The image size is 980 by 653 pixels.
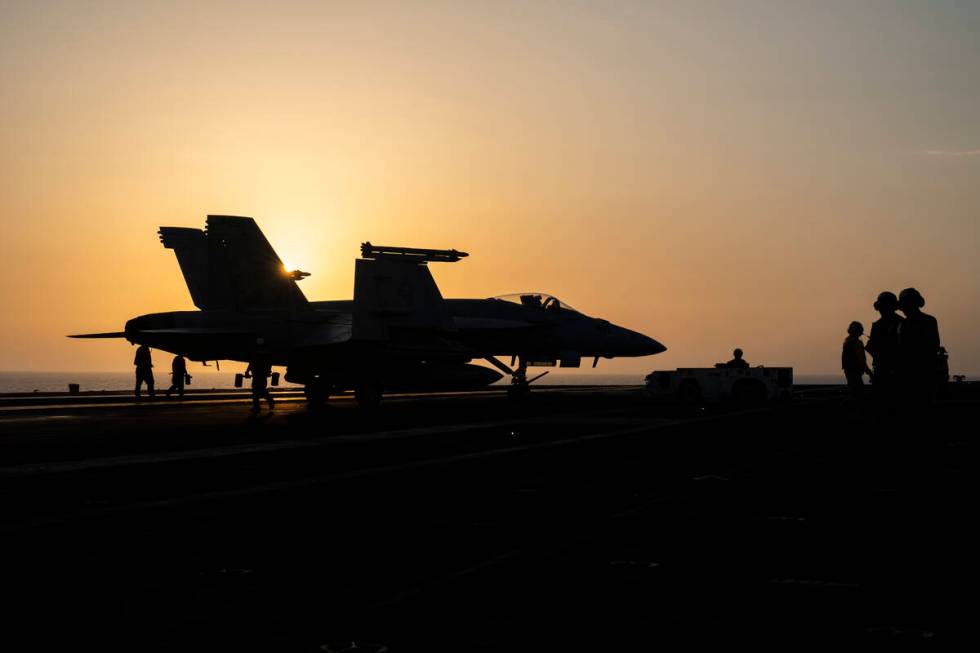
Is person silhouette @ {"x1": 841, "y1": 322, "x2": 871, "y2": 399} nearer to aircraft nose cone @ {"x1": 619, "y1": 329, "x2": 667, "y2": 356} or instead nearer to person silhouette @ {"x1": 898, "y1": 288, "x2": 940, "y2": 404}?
person silhouette @ {"x1": 898, "y1": 288, "x2": 940, "y2": 404}

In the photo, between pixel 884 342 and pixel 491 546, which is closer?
pixel 491 546

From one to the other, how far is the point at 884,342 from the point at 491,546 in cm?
792

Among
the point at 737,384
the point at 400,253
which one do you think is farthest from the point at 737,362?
the point at 400,253

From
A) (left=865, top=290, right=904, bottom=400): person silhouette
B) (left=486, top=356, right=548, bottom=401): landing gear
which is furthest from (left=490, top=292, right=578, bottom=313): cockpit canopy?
(left=865, top=290, right=904, bottom=400): person silhouette

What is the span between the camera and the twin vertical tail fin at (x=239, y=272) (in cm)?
3356

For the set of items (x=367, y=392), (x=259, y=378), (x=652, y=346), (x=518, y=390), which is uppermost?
(x=652, y=346)

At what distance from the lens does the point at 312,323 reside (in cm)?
3359

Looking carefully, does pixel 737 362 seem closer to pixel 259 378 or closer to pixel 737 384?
pixel 737 384

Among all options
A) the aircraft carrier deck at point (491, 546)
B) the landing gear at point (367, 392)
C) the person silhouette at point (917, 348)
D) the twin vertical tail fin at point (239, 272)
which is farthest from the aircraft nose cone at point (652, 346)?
the person silhouette at point (917, 348)

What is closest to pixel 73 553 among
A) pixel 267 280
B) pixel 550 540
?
pixel 550 540

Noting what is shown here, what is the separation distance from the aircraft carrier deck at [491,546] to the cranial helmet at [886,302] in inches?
78.4

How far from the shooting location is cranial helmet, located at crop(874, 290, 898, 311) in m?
13.8

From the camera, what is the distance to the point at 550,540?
823cm

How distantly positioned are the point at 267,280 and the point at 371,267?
3838 millimetres
